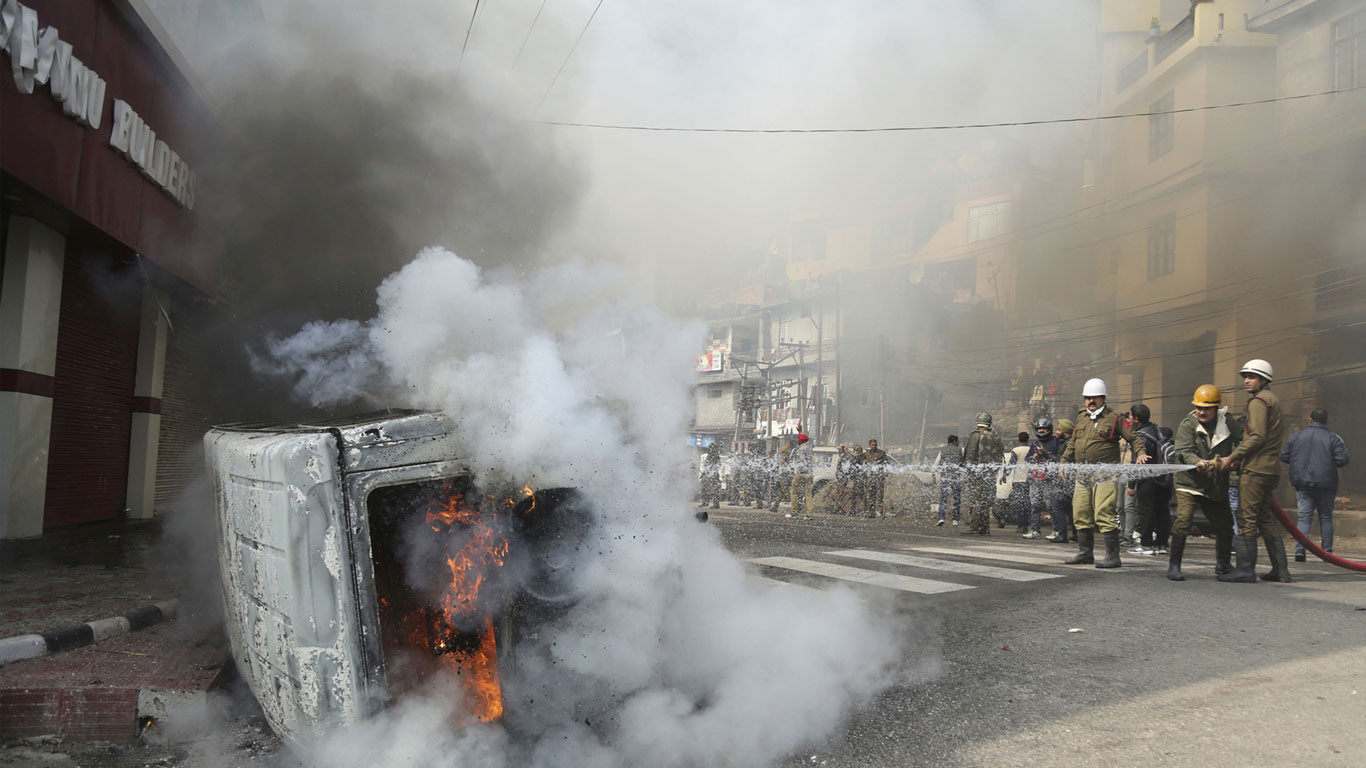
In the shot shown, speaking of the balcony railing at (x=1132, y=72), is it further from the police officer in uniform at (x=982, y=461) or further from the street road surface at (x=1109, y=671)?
the street road surface at (x=1109, y=671)

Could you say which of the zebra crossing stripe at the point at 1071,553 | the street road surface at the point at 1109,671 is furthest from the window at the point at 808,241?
the street road surface at the point at 1109,671

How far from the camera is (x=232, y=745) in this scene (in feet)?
9.25

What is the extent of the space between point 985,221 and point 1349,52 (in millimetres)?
21680

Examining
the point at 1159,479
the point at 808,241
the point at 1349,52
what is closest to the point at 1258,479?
the point at 1159,479

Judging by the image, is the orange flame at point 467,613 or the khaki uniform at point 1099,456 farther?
the khaki uniform at point 1099,456

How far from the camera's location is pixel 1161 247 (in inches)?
898

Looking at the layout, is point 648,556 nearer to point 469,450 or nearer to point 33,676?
point 469,450

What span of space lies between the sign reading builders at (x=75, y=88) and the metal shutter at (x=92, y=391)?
111 centimetres

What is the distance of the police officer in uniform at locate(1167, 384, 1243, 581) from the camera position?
539 centimetres

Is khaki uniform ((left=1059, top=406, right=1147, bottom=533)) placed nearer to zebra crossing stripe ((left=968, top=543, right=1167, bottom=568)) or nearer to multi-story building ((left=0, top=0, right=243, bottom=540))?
zebra crossing stripe ((left=968, top=543, right=1167, bottom=568))

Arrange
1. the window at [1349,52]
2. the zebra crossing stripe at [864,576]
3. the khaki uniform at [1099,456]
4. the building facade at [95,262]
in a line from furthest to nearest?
the window at [1349,52], the building facade at [95,262], the khaki uniform at [1099,456], the zebra crossing stripe at [864,576]

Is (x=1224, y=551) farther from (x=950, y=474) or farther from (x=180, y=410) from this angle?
(x=180, y=410)

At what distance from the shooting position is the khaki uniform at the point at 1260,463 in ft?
17.2

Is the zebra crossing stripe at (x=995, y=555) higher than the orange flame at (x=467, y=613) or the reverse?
the reverse
